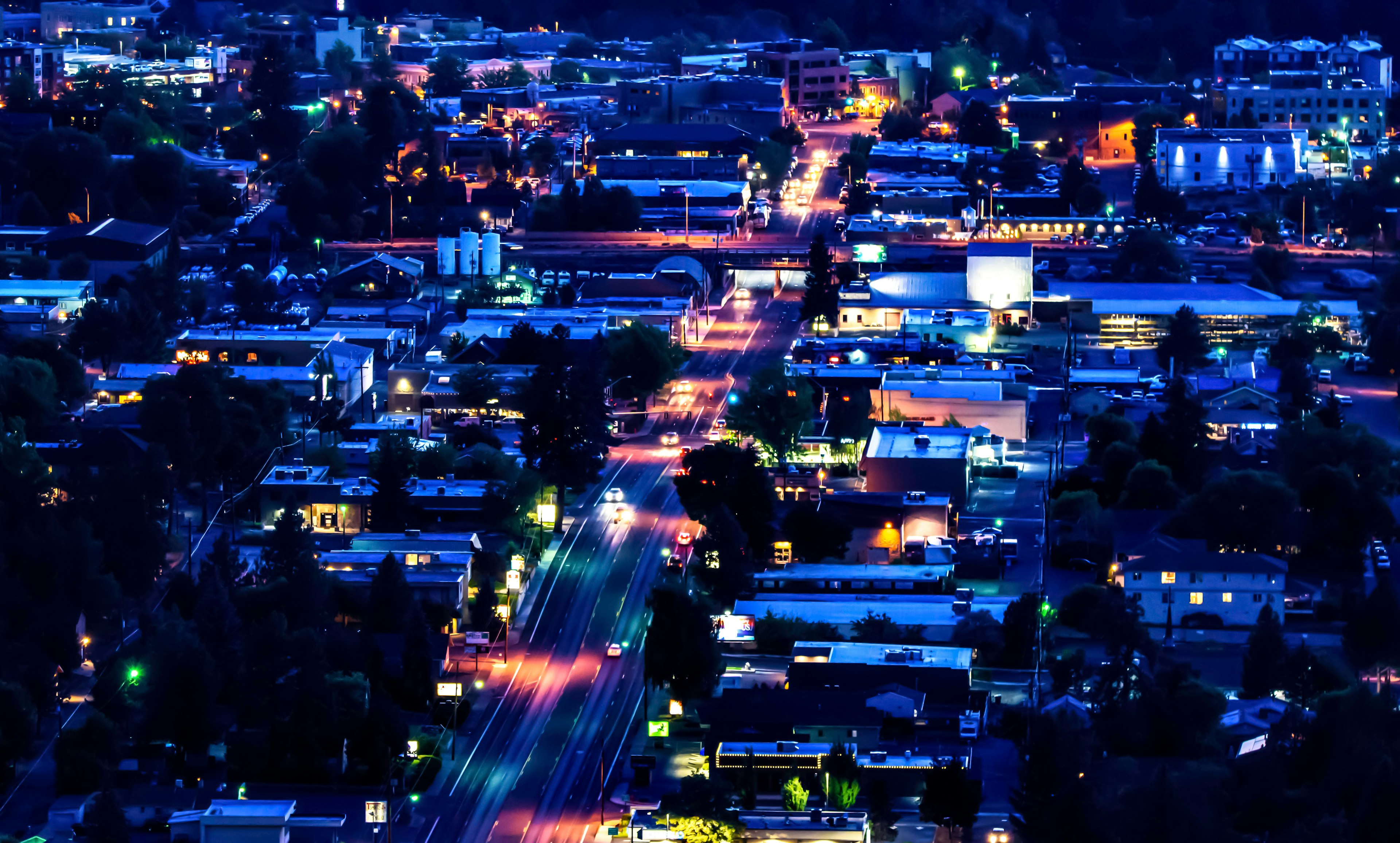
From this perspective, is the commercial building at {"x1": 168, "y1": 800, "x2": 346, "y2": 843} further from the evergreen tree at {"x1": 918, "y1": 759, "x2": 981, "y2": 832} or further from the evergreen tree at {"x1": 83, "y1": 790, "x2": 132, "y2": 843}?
the evergreen tree at {"x1": 918, "y1": 759, "x2": 981, "y2": 832}

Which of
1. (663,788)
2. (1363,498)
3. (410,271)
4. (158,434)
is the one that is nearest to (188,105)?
(410,271)

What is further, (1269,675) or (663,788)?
(1269,675)

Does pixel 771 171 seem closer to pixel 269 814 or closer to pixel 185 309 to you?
pixel 185 309

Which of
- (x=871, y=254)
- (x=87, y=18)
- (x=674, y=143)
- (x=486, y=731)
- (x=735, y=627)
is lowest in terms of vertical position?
(x=486, y=731)

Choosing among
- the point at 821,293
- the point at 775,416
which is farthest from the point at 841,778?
the point at 821,293

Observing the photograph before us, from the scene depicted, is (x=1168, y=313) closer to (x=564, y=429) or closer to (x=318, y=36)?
(x=564, y=429)
